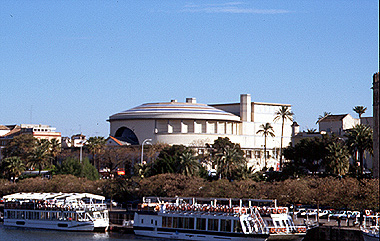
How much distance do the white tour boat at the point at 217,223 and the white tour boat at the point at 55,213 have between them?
6464 mm

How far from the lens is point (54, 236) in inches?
2744

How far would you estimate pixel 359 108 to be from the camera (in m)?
154

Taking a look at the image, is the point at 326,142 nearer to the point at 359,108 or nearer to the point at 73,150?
the point at 359,108

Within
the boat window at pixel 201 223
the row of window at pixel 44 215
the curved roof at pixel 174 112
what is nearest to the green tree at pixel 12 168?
the row of window at pixel 44 215

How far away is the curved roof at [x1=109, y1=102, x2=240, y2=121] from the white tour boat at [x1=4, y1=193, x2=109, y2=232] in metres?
76.1

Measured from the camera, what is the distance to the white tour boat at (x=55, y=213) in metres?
72.9

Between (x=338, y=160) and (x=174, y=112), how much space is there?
66340mm

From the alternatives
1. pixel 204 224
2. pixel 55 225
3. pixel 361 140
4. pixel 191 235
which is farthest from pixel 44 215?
pixel 361 140

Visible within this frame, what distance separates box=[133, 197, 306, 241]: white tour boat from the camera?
58.5 metres

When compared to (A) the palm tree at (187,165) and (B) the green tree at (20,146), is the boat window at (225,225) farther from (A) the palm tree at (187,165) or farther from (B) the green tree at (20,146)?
(B) the green tree at (20,146)

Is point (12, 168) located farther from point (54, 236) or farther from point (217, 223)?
point (217, 223)

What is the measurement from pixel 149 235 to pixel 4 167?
57.0 m

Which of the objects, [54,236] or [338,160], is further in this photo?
[338,160]

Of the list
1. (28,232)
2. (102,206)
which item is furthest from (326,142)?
(28,232)
